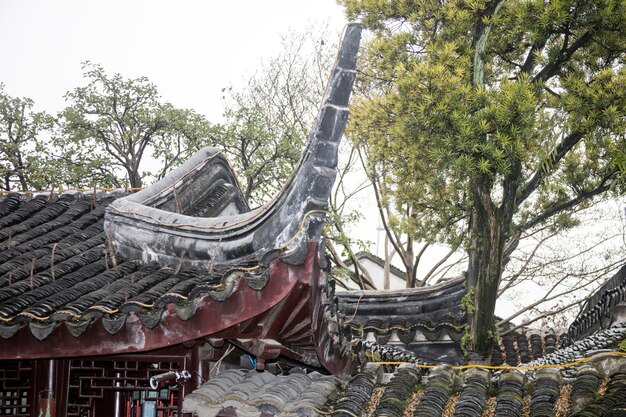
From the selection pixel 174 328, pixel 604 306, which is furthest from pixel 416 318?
pixel 174 328

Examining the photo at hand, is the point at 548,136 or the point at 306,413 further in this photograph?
the point at 548,136

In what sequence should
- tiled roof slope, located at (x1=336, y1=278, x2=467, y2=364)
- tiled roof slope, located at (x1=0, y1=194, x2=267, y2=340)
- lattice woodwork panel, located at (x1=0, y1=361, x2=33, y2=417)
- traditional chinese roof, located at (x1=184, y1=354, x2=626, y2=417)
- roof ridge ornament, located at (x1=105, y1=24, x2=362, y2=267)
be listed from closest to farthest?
traditional chinese roof, located at (x1=184, y1=354, x2=626, y2=417), tiled roof slope, located at (x1=0, y1=194, x2=267, y2=340), roof ridge ornament, located at (x1=105, y1=24, x2=362, y2=267), lattice woodwork panel, located at (x1=0, y1=361, x2=33, y2=417), tiled roof slope, located at (x1=336, y1=278, x2=467, y2=364)

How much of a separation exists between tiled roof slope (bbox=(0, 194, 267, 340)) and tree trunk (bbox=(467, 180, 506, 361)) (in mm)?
4968

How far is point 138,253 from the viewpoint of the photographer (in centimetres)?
692

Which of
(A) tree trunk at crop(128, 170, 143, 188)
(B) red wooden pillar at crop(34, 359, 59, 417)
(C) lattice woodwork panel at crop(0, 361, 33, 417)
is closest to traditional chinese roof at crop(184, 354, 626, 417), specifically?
(B) red wooden pillar at crop(34, 359, 59, 417)

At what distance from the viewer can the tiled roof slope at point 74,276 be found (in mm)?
5570

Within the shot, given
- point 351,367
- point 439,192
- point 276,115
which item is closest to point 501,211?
point 439,192

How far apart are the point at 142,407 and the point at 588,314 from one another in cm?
555

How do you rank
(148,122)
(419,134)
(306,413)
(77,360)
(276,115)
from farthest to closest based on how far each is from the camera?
(276,115) < (148,122) < (419,134) < (77,360) < (306,413)

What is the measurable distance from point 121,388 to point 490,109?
5.72 metres

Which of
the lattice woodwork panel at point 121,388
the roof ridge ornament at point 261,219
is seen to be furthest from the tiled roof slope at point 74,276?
the lattice woodwork panel at point 121,388

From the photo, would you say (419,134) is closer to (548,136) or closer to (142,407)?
(548,136)

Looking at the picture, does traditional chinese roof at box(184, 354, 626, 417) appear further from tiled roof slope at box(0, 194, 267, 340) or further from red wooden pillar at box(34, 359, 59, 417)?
red wooden pillar at box(34, 359, 59, 417)

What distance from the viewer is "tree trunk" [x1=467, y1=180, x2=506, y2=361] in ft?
35.8
